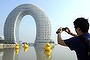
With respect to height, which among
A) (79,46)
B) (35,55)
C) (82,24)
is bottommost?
(35,55)

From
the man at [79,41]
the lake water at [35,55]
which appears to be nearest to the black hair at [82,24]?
the man at [79,41]

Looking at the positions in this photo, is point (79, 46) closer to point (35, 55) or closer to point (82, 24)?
point (82, 24)

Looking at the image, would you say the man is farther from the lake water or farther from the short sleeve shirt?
the lake water

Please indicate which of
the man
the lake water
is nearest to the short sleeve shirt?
the man

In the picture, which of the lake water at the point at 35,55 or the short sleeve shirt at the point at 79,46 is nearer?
the short sleeve shirt at the point at 79,46

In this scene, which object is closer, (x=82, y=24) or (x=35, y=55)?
(x=82, y=24)

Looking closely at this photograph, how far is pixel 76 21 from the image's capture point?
3.95 meters

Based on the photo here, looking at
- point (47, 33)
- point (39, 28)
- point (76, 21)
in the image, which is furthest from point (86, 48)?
point (47, 33)

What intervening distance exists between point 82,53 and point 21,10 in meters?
78.0

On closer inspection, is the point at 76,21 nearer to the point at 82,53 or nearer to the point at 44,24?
the point at 82,53

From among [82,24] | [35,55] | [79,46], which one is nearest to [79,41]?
[79,46]

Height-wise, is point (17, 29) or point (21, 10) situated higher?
point (21, 10)

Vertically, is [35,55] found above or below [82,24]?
below

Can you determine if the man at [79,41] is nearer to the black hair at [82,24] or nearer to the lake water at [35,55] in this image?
the black hair at [82,24]
